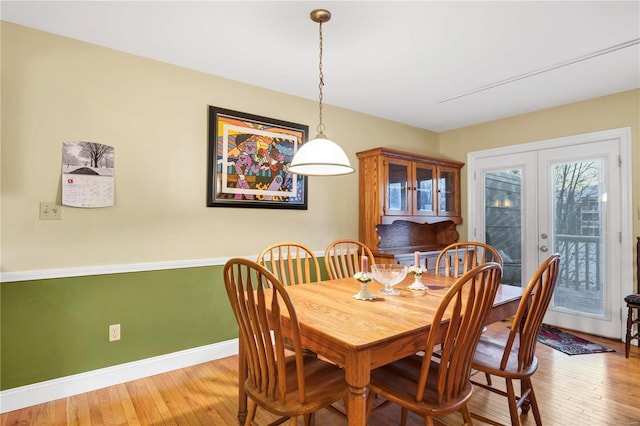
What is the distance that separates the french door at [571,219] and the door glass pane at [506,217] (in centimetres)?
1

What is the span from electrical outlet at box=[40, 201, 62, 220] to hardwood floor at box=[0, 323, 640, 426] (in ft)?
3.77

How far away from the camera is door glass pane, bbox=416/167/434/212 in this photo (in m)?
4.01

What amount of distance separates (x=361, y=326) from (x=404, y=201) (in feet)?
8.53

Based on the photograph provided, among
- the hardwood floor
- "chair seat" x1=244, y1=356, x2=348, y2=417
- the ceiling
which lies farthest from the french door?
"chair seat" x1=244, y1=356, x2=348, y2=417

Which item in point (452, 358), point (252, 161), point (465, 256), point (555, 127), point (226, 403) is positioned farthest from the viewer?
point (555, 127)

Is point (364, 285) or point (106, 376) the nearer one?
point (364, 285)

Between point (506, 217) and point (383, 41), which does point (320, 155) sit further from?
point (506, 217)

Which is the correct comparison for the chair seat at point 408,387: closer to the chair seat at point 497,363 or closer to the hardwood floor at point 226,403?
the chair seat at point 497,363

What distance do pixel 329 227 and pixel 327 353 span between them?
2330 mm

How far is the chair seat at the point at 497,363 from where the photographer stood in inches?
65.6

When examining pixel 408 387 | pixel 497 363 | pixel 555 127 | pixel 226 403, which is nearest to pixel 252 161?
pixel 226 403

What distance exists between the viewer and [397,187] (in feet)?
12.5

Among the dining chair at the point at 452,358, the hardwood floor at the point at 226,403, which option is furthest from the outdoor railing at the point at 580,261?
the dining chair at the point at 452,358

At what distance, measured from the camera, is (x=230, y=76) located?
2971 mm
